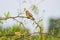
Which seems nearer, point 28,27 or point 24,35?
point 24,35

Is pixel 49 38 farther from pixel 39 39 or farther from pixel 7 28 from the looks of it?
pixel 7 28

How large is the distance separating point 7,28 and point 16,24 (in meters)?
0.04

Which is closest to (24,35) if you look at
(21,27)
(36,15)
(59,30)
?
(21,27)

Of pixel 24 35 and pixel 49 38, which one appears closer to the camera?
pixel 24 35

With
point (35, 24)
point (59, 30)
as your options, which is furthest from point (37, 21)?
point (59, 30)

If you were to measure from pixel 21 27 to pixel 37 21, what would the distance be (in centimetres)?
6

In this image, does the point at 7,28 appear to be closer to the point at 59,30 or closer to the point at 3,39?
the point at 3,39

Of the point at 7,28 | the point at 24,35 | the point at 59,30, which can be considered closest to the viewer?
the point at 24,35

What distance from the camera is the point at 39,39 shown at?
2.75ft

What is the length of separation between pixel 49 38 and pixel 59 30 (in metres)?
0.22

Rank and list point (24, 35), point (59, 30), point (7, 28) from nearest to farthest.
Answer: point (24, 35) → point (7, 28) → point (59, 30)

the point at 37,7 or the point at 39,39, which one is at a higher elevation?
the point at 37,7

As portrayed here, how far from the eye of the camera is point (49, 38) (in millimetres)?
885

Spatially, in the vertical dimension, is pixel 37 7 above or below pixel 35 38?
above
